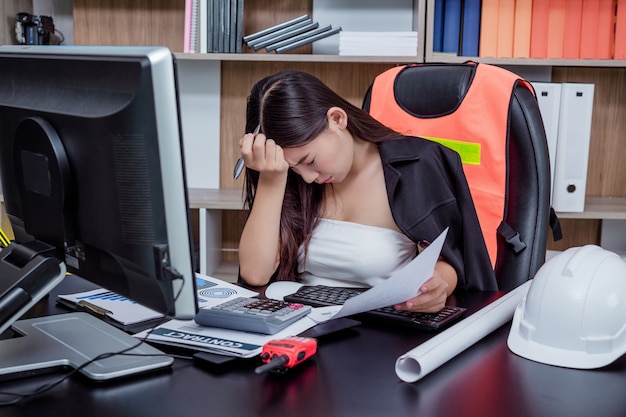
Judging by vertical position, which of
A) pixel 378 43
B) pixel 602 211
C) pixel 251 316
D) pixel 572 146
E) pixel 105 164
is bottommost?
pixel 602 211

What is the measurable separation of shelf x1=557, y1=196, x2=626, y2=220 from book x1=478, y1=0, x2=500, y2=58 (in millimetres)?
623

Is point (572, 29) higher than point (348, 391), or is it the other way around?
point (572, 29)

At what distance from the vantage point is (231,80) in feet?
9.63

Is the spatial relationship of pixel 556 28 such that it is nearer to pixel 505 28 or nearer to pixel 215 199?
pixel 505 28

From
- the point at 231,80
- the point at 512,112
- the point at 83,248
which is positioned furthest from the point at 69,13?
the point at 83,248

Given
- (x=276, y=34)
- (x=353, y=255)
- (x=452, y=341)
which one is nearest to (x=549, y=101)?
(x=276, y=34)

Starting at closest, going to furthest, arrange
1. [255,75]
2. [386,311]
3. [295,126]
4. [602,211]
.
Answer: [386,311], [295,126], [602,211], [255,75]

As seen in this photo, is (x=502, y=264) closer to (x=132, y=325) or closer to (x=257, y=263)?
(x=257, y=263)

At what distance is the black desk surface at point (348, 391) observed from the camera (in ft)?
2.72

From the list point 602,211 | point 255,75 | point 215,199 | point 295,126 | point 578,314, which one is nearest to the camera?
point 578,314

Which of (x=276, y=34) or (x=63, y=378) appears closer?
(x=63, y=378)

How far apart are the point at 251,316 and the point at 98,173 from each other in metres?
0.32

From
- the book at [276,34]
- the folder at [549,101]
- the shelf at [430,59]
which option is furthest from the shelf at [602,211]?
the book at [276,34]

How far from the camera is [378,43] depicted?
8.49 ft
